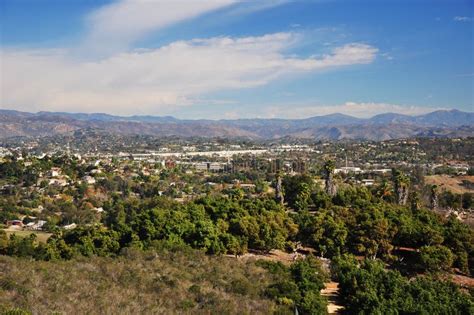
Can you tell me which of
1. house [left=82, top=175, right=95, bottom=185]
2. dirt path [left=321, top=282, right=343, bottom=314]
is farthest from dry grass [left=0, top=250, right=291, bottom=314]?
house [left=82, top=175, right=95, bottom=185]

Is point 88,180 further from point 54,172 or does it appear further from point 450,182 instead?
point 450,182

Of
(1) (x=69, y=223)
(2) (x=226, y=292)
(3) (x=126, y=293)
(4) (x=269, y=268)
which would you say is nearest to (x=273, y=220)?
(4) (x=269, y=268)

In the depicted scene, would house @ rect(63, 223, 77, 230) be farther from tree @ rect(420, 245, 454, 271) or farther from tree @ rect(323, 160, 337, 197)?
tree @ rect(420, 245, 454, 271)

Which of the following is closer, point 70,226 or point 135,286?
point 135,286

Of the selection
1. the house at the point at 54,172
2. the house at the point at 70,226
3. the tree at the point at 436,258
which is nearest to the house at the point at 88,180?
the house at the point at 54,172

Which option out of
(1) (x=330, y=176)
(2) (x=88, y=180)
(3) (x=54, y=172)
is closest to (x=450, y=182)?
(1) (x=330, y=176)

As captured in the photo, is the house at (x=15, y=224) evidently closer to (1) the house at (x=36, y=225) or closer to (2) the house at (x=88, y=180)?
(1) the house at (x=36, y=225)
